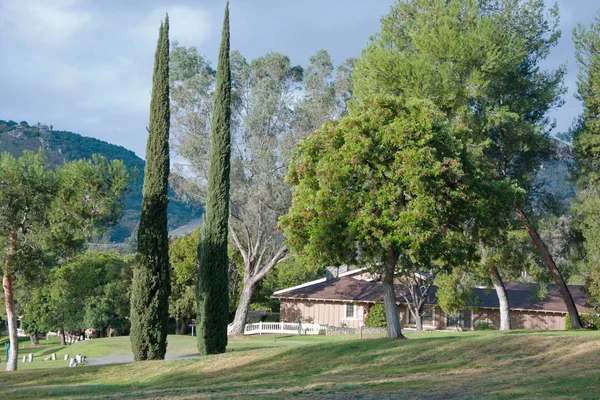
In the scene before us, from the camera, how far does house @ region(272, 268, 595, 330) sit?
42719mm

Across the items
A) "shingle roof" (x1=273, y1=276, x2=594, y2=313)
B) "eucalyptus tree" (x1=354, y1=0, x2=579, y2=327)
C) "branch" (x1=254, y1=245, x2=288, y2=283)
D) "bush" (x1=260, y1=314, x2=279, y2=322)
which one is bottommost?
"bush" (x1=260, y1=314, x2=279, y2=322)

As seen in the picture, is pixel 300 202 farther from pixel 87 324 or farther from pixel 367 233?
pixel 87 324

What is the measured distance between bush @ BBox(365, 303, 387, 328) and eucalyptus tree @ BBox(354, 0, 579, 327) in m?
14.1

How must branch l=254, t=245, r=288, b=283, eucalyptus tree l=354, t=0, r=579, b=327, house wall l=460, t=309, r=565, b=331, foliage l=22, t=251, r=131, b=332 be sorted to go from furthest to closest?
foliage l=22, t=251, r=131, b=332 → house wall l=460, t=309, r=565, b=331 → branch l=254, t=245, r=288, b=283 → eucalyptus tree l=354, t=0, r=579, b=327

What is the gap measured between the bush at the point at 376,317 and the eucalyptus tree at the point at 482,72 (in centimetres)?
1412

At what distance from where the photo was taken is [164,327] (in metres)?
23.1

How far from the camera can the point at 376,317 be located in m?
43.8

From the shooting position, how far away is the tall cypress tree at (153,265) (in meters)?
22.8

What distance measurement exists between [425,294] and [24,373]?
28.6m

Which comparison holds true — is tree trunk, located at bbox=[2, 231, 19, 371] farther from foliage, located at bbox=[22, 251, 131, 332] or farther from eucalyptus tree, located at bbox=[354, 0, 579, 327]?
foliage, located at bbox=[22, 251, 131, 332]

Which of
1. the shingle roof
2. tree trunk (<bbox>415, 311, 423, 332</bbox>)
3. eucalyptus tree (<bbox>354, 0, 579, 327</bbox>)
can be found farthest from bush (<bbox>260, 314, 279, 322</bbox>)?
eucalyptus tree (<bbox>354, 0, 579, 327</bbox>)

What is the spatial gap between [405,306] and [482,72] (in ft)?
73.7

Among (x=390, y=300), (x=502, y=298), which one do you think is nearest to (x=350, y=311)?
(x=502, y=298)

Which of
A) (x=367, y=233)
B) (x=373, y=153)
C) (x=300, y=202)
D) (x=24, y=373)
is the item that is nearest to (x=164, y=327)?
(x=24, y=373)
